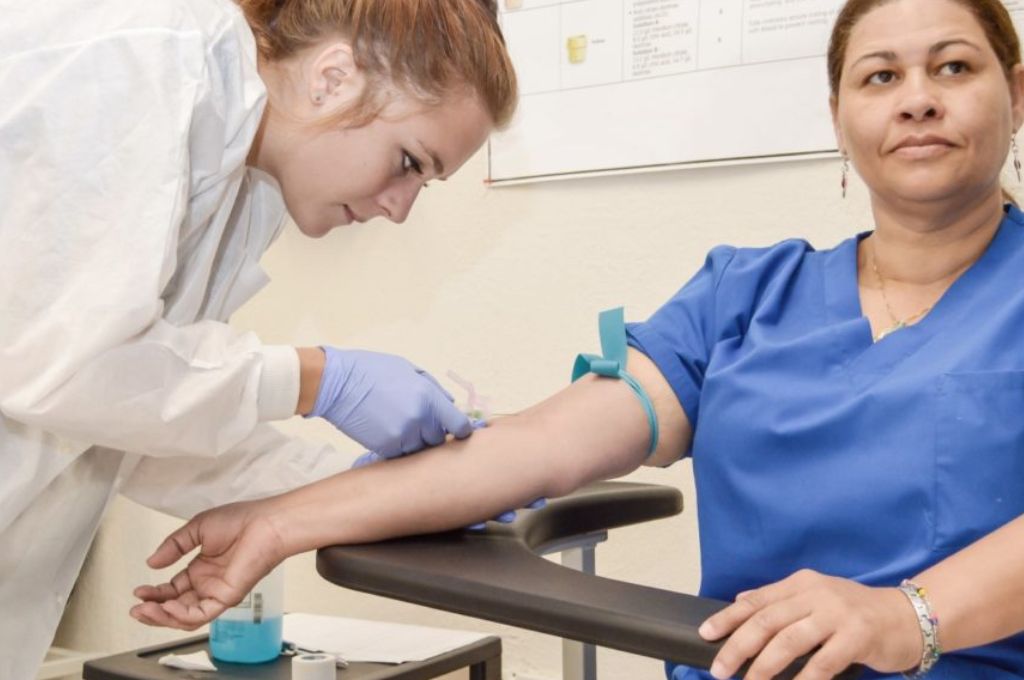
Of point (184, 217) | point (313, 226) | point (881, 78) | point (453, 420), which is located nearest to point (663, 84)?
point (881, 78)

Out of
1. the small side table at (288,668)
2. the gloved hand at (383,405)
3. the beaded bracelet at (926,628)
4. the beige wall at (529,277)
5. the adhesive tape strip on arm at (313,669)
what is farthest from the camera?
the beige wall at (529,277)

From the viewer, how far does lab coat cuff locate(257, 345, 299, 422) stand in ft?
3.62

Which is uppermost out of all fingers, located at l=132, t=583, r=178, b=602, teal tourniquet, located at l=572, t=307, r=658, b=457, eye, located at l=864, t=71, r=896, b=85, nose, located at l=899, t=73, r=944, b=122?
eye, located at l=864, t=71, r=896, b=85

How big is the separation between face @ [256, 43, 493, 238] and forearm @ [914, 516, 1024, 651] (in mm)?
689

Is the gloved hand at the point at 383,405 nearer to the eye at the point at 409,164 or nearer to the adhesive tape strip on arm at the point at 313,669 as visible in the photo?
the eye at the point at 409,164

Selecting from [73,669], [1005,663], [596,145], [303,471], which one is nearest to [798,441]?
[1005,663]

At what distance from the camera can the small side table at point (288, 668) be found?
161 cm

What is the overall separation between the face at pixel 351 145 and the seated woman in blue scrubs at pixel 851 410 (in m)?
0.30

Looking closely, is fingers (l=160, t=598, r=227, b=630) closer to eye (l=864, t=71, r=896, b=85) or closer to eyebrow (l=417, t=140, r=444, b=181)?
eyebrow (l=417, t=140, r=444, b=181)

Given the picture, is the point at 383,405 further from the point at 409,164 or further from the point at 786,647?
the point at 786,647

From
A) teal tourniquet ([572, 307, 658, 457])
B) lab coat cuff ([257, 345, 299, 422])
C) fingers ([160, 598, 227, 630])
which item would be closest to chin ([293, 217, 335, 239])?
lab coat cuff ([257, 345, 299, 422])

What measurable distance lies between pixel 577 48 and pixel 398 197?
0.80 meters

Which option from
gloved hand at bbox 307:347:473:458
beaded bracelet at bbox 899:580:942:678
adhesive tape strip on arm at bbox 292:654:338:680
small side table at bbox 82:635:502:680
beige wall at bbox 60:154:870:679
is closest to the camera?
beaded bracelet at bbox 899:580:942:678

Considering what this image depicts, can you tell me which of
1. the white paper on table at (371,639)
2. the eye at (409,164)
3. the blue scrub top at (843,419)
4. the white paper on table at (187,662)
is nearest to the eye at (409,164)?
the eye at (409,164)
